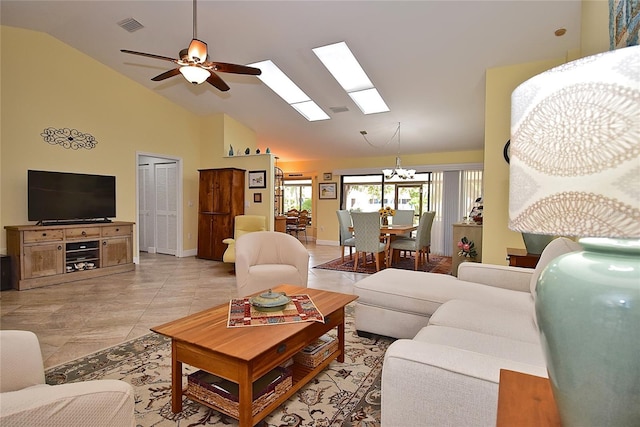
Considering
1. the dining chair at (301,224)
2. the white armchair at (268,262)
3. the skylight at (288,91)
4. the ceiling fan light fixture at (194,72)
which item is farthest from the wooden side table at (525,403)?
the dining chair at (301,224)

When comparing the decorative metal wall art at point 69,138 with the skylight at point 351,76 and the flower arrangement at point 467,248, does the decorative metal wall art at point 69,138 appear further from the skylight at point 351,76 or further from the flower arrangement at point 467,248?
the flower arrangement at point 467,248

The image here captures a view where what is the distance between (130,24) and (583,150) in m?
5.18

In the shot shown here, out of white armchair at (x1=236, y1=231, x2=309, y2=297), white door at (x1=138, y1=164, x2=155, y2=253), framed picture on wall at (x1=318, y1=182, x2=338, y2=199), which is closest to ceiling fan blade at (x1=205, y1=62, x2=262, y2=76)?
white armchair at (x1=236, y1=231, x2=309, y2=297)

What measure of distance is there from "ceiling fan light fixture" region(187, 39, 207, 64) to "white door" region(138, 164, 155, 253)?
485 centimetres

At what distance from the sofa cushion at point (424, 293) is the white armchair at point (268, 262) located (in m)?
0.88

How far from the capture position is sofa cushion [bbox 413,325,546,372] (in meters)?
1.38

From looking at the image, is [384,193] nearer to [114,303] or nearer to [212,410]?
[114,303]

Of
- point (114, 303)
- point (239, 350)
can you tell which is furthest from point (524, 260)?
point (114, 303)

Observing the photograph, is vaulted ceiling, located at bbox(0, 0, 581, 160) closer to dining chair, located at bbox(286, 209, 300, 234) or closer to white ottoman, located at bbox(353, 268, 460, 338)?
white ottoman, located at bbox(353, 268, 460, 338)

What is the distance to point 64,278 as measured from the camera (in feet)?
14.3

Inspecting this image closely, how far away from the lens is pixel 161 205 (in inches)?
272

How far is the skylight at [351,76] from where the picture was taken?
430 cm

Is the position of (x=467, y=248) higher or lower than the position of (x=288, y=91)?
lower

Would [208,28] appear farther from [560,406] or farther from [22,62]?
[560,406]
